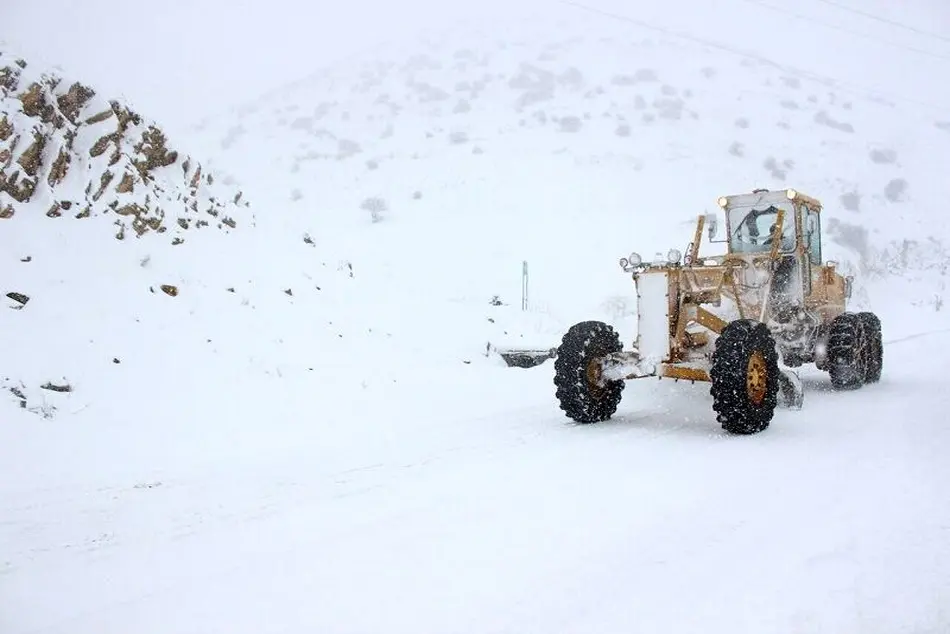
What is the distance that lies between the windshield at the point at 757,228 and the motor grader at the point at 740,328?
14 mm

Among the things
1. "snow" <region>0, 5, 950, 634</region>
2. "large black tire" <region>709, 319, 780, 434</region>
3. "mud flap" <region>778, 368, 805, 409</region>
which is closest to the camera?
"snow" <region>0, 5, 950, 634</region>

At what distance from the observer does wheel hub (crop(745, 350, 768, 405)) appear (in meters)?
6.81

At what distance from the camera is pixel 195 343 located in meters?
8.32

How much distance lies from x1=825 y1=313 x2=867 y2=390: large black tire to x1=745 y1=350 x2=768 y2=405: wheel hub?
113 inches

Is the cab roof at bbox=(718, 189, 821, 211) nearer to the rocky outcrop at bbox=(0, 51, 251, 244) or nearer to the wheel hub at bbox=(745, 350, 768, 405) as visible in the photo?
the wheel hub at bbox=(745, 350, 768, 405)

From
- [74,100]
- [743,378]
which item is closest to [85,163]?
[74,100]

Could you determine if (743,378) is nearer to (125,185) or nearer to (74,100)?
(125,185)

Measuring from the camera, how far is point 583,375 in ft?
24.1

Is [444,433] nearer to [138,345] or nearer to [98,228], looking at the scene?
[138,345]

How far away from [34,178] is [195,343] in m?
3.02

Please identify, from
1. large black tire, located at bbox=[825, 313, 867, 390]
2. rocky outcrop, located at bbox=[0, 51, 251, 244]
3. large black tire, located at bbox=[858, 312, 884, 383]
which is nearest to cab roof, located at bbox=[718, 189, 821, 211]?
large black tire, located at bbox=[825, 313, 867, 390]

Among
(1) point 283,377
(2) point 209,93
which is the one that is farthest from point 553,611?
(2) point 209,93

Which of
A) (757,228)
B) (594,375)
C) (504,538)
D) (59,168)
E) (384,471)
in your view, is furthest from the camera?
(757,228)

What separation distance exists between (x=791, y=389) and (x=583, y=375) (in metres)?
2.47
